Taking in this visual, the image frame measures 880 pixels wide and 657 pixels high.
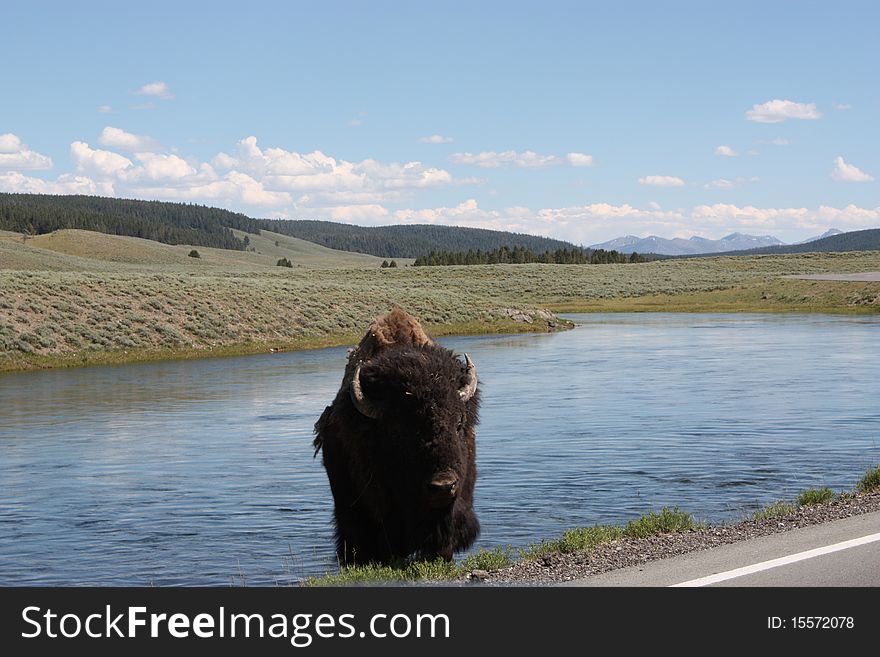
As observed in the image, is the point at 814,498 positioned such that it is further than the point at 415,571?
Yes

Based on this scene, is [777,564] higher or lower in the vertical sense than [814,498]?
higher

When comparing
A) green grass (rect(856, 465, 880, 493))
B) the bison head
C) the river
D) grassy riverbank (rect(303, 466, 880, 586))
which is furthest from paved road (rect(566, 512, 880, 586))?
the river

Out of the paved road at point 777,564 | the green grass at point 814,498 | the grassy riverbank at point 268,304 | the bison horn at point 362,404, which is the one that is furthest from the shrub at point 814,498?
the grassy riverbank at point 268,304

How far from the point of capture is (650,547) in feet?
27.9

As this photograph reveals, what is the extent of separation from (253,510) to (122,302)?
3099 centimetres

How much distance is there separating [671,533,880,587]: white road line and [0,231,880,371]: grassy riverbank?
28.6 m

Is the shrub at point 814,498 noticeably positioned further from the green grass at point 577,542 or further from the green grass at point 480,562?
the green grass at point 577,542

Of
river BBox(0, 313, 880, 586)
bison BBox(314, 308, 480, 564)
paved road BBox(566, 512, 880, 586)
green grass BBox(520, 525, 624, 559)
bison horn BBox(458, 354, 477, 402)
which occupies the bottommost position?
river BBox(0, 313, 880, 586)

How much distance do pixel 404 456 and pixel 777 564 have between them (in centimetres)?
264

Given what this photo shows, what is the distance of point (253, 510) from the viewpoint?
1246cm

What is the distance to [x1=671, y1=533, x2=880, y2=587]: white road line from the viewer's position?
670cm

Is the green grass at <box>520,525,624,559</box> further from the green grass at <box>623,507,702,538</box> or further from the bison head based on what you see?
the bison head

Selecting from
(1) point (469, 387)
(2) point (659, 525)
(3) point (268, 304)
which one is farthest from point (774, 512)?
(3) point (268, 304)

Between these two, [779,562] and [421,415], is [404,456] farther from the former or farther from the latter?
[779,562]
